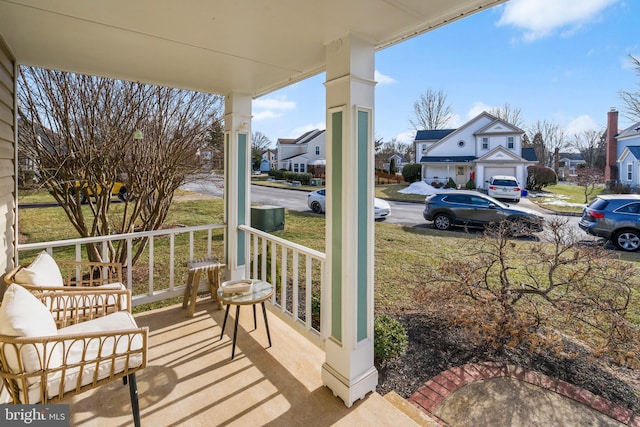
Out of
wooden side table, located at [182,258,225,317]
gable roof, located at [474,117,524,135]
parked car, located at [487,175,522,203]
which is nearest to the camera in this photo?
wooden side table, located at [182,258,225,317]

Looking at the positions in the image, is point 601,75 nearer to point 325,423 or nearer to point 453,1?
point 453,1

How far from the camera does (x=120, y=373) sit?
158 centimetres

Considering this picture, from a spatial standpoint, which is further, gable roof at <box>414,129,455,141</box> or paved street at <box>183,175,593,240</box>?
gable roof at <box>414,129,455,141</box>

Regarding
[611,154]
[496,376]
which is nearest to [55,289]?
[496,376]

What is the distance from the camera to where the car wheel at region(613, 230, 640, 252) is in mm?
5500

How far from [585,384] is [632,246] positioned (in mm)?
4774

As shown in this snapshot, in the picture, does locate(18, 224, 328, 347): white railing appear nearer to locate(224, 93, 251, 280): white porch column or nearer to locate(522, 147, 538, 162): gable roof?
locate(224, 93, 251, 280): white porch column

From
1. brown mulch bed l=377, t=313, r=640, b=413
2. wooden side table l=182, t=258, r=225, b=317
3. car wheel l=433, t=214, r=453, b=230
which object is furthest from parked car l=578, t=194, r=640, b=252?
wooden side table l=182, t=258, r=225, b=317

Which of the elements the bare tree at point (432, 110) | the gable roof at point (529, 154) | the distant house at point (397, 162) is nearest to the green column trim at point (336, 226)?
the bare tree at point (432, 110)

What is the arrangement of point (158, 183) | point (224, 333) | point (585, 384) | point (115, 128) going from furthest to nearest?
point (158, 183) < point (115, 128) < point (224, 333) < point (585, 384)

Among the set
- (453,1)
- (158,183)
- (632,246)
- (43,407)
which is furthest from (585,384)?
(158,183)

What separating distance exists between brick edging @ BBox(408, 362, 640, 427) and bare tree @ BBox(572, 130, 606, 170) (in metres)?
13.2

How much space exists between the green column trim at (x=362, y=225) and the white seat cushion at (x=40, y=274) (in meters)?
2.01

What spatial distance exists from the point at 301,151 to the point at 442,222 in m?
21.2
